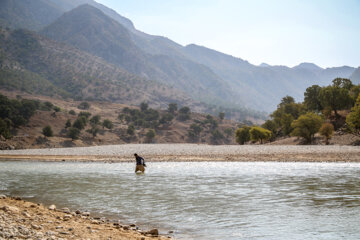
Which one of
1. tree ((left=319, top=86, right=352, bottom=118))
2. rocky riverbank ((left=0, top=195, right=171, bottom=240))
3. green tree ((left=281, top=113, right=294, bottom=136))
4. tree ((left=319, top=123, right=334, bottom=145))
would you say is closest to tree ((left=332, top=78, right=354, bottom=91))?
tree ((left=319, top=86, right=352, bottom=118))

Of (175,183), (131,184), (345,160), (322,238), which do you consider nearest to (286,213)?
(322,238)

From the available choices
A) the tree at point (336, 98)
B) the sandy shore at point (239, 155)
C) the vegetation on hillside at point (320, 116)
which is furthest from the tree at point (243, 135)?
the sandy shore at point (239, 155)

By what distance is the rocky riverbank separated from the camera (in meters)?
9.41

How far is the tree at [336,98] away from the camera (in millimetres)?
88562

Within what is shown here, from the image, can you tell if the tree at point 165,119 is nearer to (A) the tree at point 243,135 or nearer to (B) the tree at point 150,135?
(B) the tree at point 150,135

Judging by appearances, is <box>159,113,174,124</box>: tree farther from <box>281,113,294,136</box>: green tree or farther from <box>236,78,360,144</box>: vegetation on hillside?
<box>281,113,294,136</box>: green tree

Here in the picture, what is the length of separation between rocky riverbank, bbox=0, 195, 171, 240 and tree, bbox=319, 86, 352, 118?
8726cm

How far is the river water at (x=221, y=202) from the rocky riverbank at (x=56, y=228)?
1573 millimetres

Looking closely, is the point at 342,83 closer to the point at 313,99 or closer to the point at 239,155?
the point at 313,99

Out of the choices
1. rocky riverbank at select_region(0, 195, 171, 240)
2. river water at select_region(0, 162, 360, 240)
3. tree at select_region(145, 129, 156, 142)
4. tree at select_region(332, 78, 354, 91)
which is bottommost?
river water at select_region(0, 162, 360, 240)

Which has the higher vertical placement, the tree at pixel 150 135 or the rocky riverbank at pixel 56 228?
the tree at pixel 150 135

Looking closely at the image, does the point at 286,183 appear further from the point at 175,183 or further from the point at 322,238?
the point at 322,238

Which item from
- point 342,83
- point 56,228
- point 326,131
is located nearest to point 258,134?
point 326,131

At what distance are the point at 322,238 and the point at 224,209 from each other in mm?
5617
